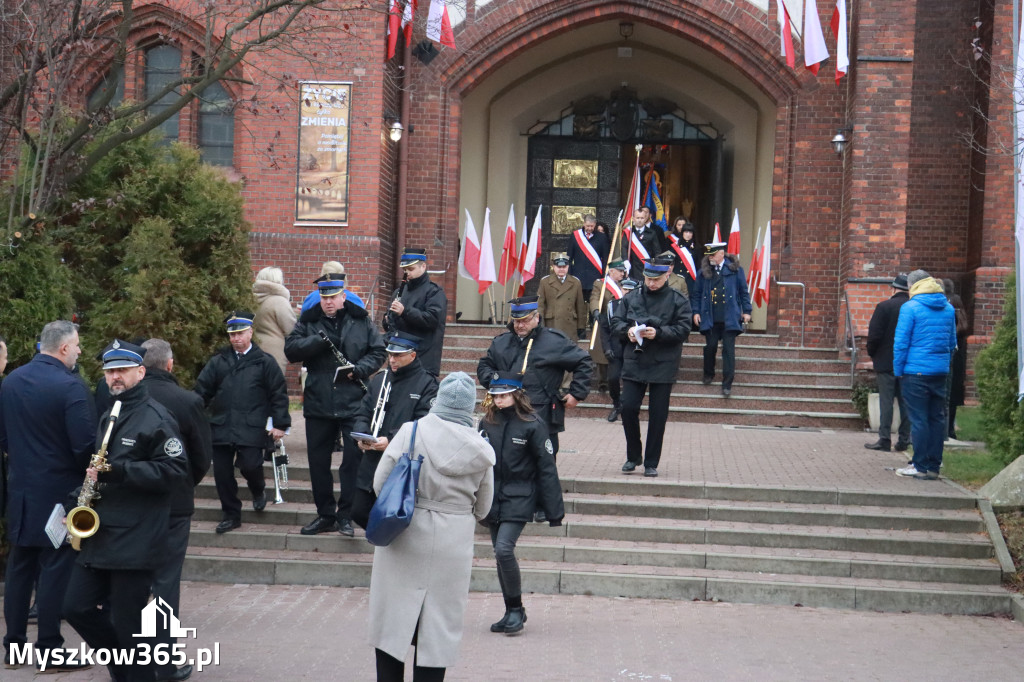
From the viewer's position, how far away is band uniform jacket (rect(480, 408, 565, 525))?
7121 mm

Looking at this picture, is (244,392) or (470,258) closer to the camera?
(244,392)

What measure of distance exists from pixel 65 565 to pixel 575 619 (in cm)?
333

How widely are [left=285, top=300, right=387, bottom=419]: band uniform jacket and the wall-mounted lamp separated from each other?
1061 cm

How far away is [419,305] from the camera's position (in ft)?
32.6

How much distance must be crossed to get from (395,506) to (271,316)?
6782 millimetres

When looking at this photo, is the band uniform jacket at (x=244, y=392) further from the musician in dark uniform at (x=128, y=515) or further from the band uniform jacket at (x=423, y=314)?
the musician in dark uniform at (x=128, y=515)

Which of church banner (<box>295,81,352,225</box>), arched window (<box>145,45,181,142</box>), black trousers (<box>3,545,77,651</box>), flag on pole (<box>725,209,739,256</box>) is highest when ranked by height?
arched window (<box>145,45,181,142</box>)

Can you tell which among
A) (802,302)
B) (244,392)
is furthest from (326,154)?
(244,392)

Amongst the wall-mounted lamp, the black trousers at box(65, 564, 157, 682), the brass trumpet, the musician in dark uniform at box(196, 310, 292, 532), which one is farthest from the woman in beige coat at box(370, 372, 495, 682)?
the wall-mounted lamp

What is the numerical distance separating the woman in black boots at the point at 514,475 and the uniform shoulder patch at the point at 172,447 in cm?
206

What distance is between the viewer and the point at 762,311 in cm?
2006

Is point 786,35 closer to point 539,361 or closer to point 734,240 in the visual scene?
point 734,240

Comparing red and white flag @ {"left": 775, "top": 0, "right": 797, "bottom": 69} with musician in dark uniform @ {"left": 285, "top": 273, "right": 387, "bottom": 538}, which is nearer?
musician in dark uniform @ {"left": 285, "top": 273, "right": 387, "bottom": 538}

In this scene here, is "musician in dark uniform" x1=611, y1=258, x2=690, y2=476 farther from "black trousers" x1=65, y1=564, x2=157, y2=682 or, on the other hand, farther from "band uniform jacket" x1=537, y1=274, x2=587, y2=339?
"black trousers" x1=65, y1=564, x2=157, y2=682
